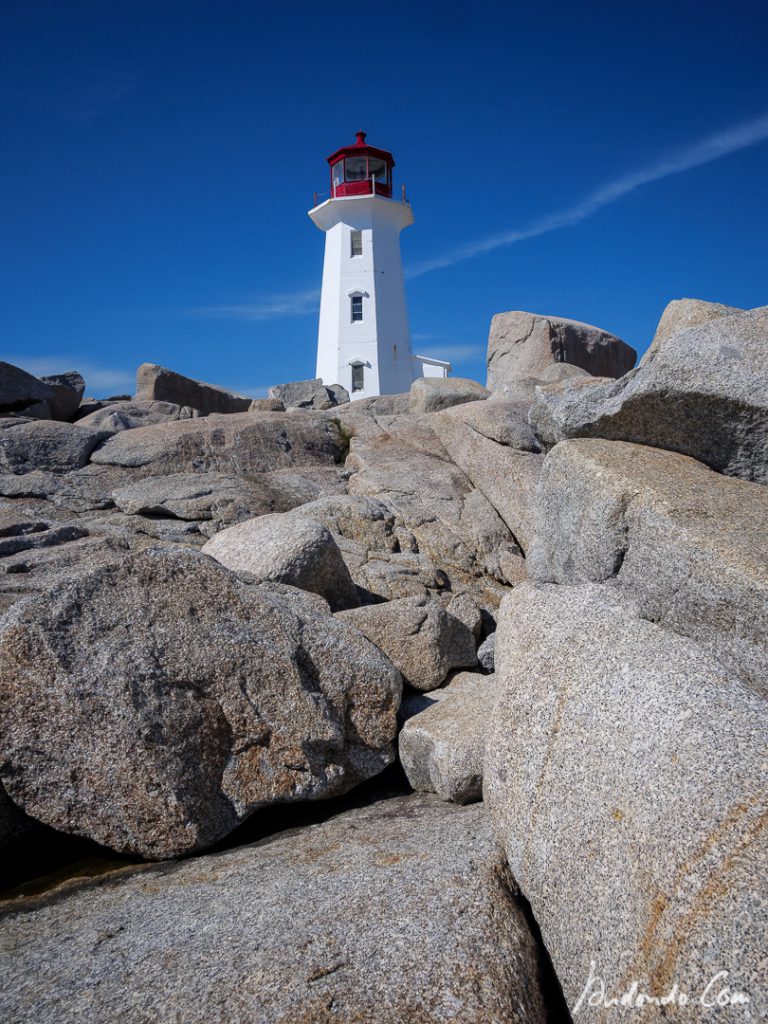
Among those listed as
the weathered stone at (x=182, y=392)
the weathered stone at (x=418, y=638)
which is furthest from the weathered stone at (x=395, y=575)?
the weathered stone at (x=182, y=392)

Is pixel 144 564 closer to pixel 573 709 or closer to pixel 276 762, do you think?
pixel 276 762

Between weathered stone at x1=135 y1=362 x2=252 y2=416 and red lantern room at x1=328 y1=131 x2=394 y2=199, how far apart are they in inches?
1072

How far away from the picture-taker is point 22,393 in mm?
17516

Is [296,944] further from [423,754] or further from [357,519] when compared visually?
[357,519]

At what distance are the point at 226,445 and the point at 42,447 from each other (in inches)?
123

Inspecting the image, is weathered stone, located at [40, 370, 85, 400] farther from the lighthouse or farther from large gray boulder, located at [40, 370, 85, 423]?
the lighthouse

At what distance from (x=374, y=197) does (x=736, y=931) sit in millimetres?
46407

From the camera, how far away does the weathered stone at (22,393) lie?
17.2m

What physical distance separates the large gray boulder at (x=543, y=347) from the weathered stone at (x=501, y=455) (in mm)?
6147

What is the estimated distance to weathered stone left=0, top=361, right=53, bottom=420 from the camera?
1717 cm

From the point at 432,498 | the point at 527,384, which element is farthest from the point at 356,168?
the point at 432,498

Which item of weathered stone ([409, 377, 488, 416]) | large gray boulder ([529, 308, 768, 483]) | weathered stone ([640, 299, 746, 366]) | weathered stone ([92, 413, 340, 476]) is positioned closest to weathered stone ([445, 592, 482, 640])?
large gray boulder ([529, 308, 768, 483])

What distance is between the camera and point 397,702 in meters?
6.93

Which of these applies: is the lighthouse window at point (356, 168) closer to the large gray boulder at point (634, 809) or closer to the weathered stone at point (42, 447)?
the weathered stone at point (42, 447)
